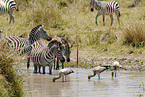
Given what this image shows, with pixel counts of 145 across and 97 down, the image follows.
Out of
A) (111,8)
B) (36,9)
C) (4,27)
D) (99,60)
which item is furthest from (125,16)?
(99,60)

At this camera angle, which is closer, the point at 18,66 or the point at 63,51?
the point at 18,66

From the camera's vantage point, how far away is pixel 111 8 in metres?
20.6

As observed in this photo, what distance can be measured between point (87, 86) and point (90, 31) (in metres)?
8.76

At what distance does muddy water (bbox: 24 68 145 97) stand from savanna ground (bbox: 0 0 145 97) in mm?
1935

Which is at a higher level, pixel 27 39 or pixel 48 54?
pixel 27 39

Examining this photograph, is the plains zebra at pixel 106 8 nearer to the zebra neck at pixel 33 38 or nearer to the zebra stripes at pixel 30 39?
the zebra stripes at pixel 30 39

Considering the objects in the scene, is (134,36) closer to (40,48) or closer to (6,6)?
(40,48)

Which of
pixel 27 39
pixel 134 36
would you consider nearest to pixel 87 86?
pixel 27 39

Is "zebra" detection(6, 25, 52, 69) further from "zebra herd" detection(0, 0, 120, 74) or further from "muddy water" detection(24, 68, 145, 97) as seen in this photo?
"muddy water" detection(24, 68, 145, 97)

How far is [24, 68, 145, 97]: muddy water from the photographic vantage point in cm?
795

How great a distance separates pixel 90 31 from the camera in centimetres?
1758

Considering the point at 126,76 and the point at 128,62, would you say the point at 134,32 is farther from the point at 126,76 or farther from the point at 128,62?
the point at 126,76

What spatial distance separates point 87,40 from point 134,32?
2.20m

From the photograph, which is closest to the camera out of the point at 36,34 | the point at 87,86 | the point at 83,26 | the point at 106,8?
the point at 87,86
